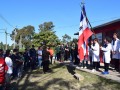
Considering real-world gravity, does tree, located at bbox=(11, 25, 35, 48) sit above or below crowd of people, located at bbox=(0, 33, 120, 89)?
above

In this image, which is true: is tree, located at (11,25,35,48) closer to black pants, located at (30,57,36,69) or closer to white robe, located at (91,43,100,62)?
black pants, located at (30,57,36,69)

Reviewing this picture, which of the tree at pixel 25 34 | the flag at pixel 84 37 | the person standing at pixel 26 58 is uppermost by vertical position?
the tree at pixel 25 34

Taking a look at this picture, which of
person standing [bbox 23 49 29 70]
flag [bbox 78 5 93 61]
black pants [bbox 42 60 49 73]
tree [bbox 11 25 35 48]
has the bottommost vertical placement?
black pants [bbox 42 60 49 73]

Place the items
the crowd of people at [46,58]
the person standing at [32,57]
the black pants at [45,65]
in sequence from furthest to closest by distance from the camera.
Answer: the person standing at [32,57] < the black pants at [45,65] < the crowd of people at [46,58]

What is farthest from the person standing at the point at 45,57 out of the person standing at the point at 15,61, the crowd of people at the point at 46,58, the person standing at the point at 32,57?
the person standing at the point at 32,57

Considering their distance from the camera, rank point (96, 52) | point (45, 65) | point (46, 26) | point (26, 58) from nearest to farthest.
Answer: point (96, 52) < point (45, 65) < point (26, 58) < point (46, 26)

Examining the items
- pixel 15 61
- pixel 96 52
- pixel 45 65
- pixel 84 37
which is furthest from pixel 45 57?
pixel 96 52

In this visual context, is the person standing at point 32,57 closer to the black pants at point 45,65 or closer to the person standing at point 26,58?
the person standing at point 26,58

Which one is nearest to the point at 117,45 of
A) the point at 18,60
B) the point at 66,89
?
the point at 66,89

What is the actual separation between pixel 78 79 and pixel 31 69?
914 centimetres

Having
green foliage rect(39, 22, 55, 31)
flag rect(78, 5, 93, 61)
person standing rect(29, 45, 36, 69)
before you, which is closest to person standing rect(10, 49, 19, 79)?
flag rect(78, 5, 93, 61)

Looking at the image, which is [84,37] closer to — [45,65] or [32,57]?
[45,65]

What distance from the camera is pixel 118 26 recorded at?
1852 centimetres

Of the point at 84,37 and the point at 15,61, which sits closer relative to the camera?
the point at 84,37
